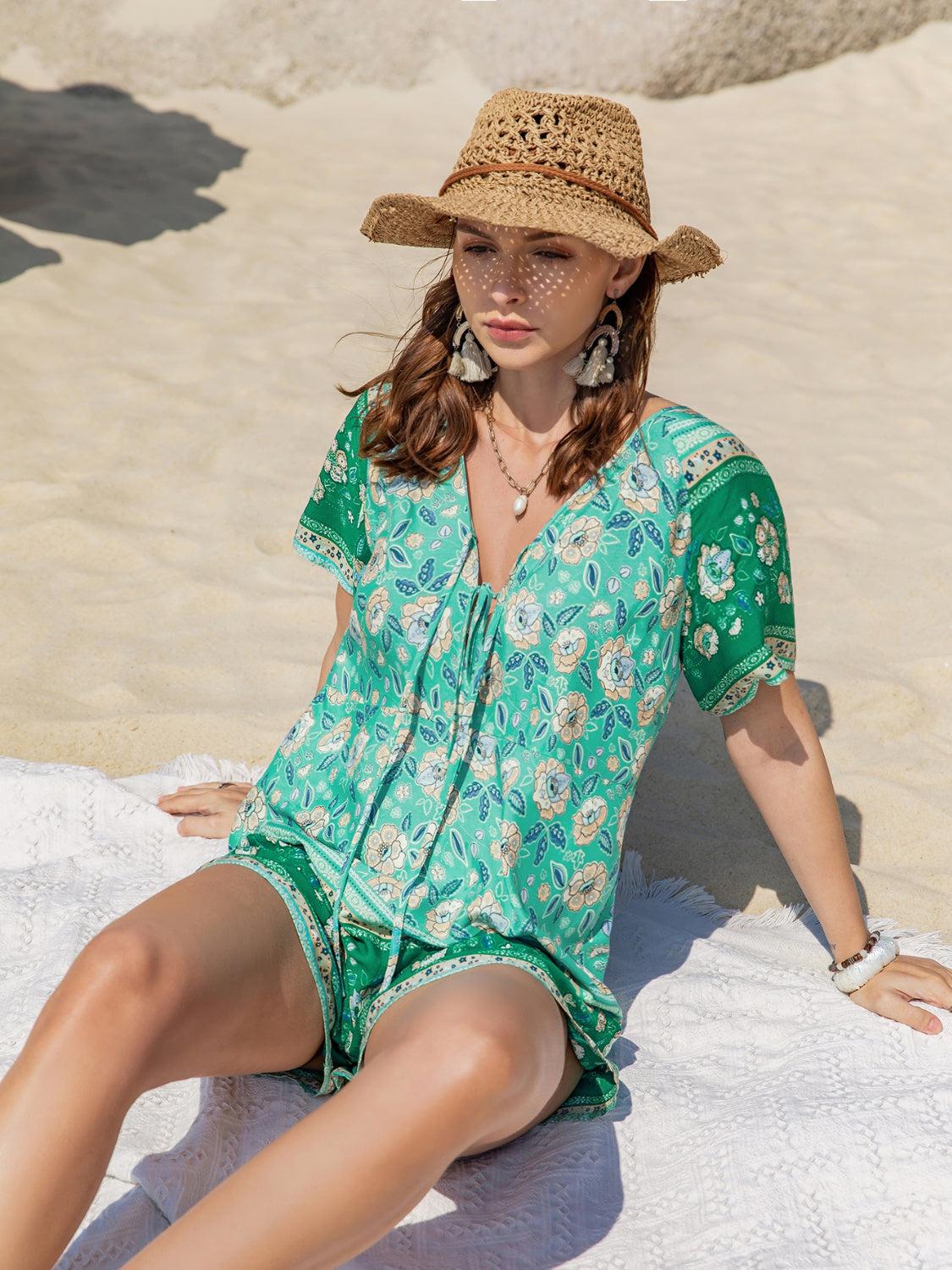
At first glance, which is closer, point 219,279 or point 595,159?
point 595,159

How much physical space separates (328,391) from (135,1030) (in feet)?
11.9

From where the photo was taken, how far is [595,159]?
207 centimetres

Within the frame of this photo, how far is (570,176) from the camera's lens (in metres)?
2.05

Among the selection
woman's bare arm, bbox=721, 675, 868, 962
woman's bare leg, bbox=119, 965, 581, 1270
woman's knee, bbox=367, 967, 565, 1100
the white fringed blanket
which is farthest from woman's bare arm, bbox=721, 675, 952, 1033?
woman's bare leg, bbox=119, 965, 581, 1270

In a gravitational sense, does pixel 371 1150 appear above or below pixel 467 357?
below

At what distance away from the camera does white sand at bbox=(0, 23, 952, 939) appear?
3287 mm

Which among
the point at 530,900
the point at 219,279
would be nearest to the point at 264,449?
the point at 219,279

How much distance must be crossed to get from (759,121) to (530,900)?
7.45 meters

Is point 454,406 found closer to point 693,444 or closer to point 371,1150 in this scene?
point 693,444

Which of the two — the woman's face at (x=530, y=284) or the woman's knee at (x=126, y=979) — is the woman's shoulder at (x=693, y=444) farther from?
the woman's knee at (x=126, y=979)

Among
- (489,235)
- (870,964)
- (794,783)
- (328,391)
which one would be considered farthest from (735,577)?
(328,391)

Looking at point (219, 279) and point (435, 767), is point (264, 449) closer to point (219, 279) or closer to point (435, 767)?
point (219, 279)

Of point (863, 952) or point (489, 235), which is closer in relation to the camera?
point (489, 235)

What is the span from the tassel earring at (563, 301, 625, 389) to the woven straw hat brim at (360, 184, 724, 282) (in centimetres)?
13
